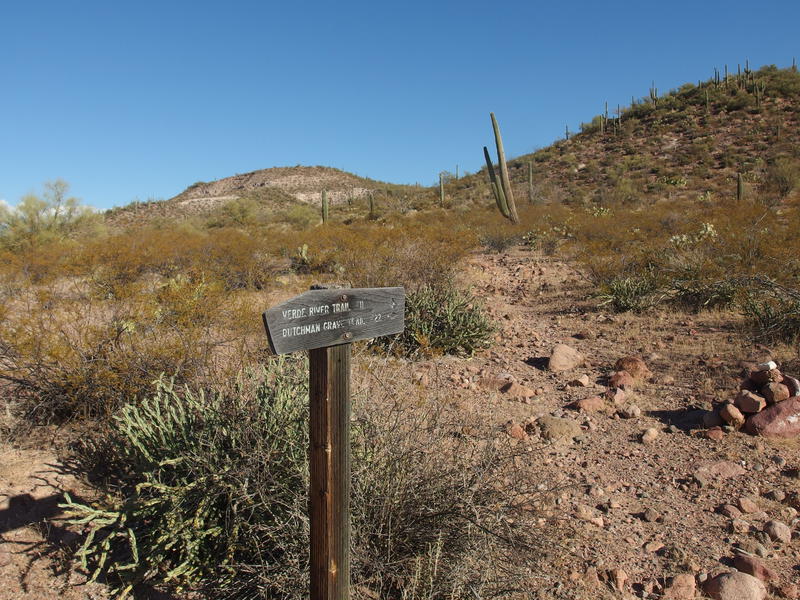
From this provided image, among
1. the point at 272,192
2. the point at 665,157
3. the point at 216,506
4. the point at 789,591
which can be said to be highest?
the point at 272,192

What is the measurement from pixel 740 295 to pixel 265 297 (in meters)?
7.46

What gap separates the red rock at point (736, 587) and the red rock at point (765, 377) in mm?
2480

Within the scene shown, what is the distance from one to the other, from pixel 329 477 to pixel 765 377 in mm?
4477

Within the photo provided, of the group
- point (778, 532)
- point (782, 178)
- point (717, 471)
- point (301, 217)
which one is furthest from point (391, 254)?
point (782, 178)

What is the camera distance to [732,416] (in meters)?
4.83

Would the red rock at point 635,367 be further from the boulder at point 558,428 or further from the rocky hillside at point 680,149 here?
the rocky hillside at point 680,149

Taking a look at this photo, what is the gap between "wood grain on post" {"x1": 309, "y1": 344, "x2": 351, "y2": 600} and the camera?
89.7 inches

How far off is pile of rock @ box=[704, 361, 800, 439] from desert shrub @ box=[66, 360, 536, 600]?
2.72 metres

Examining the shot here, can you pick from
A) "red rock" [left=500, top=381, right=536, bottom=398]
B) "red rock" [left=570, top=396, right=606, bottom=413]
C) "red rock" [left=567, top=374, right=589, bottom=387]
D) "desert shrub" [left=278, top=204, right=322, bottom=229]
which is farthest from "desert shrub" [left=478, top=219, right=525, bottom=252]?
"desert shrub" [left=278, top=204, right=322, bottom=229]

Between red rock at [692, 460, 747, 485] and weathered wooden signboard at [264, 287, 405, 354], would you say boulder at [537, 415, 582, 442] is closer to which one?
red rock at [692, 460, 747, 485]

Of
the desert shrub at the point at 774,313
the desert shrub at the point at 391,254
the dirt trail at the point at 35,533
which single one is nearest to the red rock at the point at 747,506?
the desert shrub at the point at 774,313

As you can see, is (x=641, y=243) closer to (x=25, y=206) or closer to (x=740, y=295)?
(x=740, y=295)

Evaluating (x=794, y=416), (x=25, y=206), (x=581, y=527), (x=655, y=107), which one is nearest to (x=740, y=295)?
(x=794, y=416)

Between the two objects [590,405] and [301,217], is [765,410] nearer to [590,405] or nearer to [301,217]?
[590,405]
